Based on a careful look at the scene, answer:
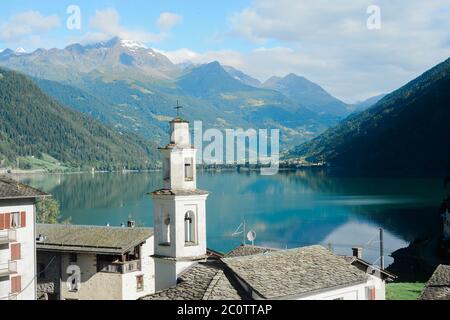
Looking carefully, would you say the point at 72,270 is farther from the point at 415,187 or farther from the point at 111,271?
the point at 415,187

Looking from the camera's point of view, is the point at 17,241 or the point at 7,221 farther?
the point at 17,241

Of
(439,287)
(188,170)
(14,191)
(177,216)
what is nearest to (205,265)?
(177,216)

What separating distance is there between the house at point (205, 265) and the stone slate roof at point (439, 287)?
199cm

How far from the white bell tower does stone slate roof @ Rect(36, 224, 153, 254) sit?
13.2m

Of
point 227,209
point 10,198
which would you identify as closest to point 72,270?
point 10,198

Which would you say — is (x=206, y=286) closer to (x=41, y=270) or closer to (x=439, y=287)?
Result: (x=439, y=287)

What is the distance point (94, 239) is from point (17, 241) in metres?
5.43

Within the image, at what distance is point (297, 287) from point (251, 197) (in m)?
141

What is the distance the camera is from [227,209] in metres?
123

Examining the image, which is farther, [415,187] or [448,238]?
[415,187]

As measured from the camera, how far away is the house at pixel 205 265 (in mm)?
16562

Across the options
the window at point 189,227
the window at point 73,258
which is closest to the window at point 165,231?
the window at point 189,227

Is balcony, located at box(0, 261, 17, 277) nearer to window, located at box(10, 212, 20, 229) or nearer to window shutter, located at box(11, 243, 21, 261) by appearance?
window shutter, located at box(11, 243, 21, 261)

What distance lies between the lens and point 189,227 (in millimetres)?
20625
